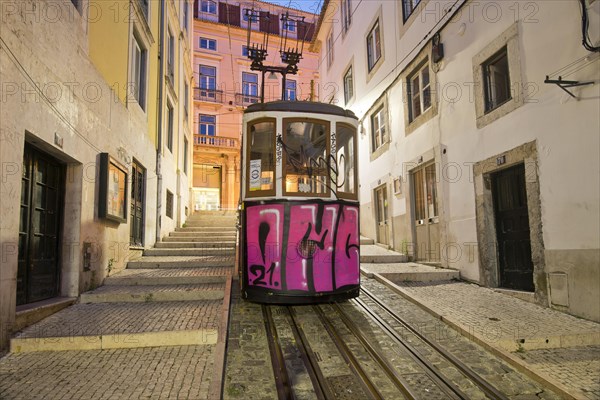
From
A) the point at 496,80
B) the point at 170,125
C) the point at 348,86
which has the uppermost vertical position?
the point at 348,86

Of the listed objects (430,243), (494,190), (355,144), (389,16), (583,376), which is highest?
(389,16)

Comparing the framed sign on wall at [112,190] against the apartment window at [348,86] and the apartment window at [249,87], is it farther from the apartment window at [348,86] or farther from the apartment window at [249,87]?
the apartment window at [249,87]

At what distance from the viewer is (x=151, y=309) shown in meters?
5.78

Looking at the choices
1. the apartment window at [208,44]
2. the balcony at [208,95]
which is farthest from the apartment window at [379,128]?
the apartment window at [208,44]

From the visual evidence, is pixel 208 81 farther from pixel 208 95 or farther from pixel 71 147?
pixel 71 147

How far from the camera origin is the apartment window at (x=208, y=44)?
26047mm

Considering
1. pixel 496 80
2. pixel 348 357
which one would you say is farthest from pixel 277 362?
pixel 496 80

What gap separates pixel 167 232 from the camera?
39.4 feet

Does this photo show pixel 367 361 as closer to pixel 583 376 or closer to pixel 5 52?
pixel 583 376

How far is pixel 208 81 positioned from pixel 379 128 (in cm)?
1631

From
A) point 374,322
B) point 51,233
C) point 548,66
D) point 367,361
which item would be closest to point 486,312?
point 374,322

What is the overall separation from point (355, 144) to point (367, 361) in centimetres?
323

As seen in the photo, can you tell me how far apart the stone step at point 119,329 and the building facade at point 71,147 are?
0.29 meters

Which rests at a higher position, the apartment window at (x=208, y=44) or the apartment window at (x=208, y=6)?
the apartment window at (x=208, y=6)
